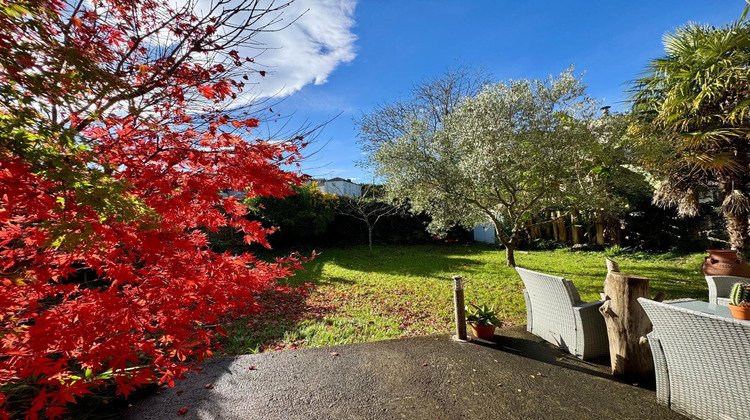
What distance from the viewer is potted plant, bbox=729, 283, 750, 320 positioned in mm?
2559

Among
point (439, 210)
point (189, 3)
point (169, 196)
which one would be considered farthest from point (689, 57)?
point (169, 196)

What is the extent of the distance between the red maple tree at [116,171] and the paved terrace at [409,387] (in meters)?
0.84

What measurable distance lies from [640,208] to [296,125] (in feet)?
40.8

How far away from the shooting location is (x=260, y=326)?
4961 mm

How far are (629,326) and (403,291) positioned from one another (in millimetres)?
4322

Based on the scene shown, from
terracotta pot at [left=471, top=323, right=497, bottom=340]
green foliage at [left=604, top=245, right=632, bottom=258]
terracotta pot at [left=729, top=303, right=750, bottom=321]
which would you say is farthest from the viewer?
green foliage at [left=604, top=245, right=632, bottom=258]

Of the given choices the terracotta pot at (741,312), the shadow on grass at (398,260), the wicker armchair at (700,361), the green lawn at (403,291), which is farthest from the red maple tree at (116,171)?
the shadow on grass at (398,260)

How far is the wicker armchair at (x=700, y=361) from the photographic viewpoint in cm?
201

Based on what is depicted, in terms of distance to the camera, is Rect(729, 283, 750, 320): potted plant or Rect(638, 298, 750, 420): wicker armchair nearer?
Rect(638, 298, 750, 420): wicker armchair

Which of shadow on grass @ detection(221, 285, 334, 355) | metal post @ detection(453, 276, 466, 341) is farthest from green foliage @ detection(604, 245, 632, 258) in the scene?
shadow on grass @ detection(221, 285, 334, 355)

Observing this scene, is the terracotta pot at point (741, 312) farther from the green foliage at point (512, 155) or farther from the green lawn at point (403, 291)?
the green foliage at point (512, 155)

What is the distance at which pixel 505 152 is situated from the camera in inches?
258

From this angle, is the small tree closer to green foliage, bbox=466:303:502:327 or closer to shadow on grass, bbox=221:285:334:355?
shadow on grass, bbox=221:285:334:355

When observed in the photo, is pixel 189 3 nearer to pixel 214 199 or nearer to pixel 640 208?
pixel 214 199
